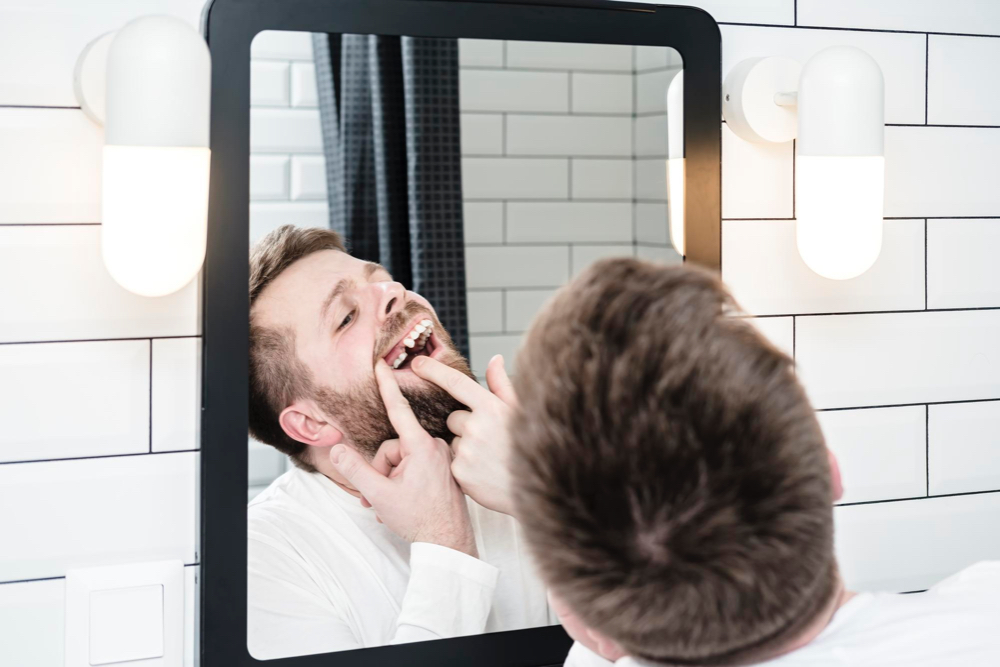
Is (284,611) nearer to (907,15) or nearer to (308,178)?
(308,178)

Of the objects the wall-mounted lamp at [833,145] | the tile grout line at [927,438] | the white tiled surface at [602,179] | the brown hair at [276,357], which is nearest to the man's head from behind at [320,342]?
the brown hair at [276,357]

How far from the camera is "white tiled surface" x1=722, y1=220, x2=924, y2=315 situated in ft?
3.29

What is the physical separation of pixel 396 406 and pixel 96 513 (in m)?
0.29

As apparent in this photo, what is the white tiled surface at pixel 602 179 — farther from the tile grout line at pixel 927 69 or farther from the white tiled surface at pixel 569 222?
the tile grout line at pixel 927 69

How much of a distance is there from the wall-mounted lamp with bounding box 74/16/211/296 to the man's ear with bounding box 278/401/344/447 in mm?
162

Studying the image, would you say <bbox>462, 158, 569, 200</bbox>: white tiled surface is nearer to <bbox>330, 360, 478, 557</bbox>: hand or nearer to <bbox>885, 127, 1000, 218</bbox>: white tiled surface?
<bbox>330, 360, 478, 557</bbox>: hand

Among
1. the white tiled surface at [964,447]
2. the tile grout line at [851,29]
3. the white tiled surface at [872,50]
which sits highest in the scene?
the tile grout line at [851,29]

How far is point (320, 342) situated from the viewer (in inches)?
33.4

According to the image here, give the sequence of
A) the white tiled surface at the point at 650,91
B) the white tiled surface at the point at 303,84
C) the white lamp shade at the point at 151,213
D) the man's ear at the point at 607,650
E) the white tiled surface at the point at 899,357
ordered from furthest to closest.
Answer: the white tiled surface at the point at 899,357, the white tiled surface at the point at 650,91, the white tiled surface at the point at 303,84, the white lamp shade at the point at 151,213, the man's ear at the point at 607,650

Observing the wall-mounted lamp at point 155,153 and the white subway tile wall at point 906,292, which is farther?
the white subway tile wall at point 906,292

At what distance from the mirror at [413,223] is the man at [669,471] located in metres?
0.34

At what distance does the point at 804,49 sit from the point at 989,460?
22.3 inches

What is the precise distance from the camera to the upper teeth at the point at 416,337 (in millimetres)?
869

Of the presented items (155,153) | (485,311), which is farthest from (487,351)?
(155,153)
